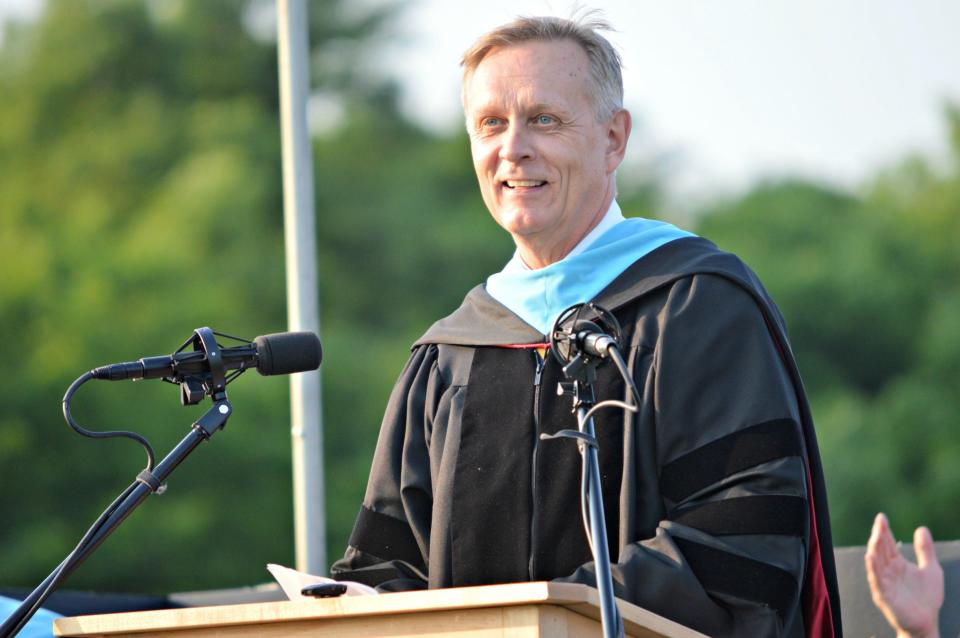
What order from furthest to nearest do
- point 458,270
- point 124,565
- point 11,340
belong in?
point 458,270 < point 11,340 < point 124,565

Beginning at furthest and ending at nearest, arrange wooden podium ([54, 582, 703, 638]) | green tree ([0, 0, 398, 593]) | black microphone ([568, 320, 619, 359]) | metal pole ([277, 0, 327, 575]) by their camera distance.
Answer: green tree ([0, 0, 398, 593])
metal pole ([277, 0, 327, 575])
black microphone ([568, 320, 619, 359])
wooden podium ([54, 582, 703, 638])

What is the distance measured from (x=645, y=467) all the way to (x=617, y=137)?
91 cm

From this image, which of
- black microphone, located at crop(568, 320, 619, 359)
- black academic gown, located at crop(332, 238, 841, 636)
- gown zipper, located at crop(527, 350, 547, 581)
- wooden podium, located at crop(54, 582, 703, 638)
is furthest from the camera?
gown zipper, located at crop(527, 350, 547, 581)

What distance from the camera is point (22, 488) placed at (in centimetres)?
1630

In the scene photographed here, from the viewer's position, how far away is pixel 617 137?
3.91 metres

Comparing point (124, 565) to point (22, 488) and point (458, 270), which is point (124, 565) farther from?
point (458, 270)

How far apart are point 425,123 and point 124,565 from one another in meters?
7.87

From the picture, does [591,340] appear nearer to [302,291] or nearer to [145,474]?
[145,474]

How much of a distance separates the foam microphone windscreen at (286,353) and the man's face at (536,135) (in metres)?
0.84

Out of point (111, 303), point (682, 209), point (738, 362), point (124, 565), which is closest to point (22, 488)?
point (124, 565)

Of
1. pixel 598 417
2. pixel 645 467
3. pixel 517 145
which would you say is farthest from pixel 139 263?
pixel 645 467

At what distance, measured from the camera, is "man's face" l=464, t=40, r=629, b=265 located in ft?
12.3

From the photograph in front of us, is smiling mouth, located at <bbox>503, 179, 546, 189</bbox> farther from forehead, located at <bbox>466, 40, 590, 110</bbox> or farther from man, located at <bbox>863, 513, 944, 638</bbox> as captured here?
man, located at <bbox>863, 513, 944, 638</bbox>

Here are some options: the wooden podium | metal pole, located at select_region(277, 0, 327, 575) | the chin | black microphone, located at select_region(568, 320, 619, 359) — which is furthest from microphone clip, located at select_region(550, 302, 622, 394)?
metal pole, located at select_region(277, 0, 327, 575)
